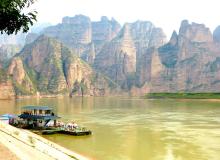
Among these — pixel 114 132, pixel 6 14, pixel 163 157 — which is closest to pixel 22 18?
pixel 6 14

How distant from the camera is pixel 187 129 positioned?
80.3m

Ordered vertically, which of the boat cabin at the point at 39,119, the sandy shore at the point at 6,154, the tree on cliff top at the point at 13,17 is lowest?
the boat cabin at the point at 39,119

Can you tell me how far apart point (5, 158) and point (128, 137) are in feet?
150

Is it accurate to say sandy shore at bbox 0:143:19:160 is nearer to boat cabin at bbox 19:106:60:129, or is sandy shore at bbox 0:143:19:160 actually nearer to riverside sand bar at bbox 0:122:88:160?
riverside sand bar at bbox 0:122:88:160

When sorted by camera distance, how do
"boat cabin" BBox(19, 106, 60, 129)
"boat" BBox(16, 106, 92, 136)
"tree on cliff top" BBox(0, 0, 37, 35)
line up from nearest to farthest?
1. "tree on cliff top" BBox(0, 0, 37, 35)
2. "boat" BBox(16, 106, 92, 136)
3. "boat cabin" BBox(19, 106, 60, 129)

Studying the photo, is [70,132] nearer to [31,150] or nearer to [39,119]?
[39,119]

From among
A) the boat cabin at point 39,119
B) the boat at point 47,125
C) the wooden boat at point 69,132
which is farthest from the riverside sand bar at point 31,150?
the boat cabin at point 39,119

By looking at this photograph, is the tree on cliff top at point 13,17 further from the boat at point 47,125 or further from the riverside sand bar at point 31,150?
the boat at point 47,125

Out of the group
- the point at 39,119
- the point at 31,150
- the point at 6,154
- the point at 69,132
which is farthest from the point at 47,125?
the point at 6,154

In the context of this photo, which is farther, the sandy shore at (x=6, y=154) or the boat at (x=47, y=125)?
the boat at (x=47, y=125)

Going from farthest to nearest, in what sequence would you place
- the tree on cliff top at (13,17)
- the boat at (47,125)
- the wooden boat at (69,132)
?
the boat at (47,125), the wooden boat at (69,132), the tree on cliff top at (13,17)

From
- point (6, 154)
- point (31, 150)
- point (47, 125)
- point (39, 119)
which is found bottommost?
point (47, 125)

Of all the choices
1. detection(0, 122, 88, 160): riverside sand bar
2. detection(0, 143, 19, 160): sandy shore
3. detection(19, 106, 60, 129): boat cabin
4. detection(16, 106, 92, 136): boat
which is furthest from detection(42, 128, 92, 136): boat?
detection(0, 143, 19, 160): sandy shore

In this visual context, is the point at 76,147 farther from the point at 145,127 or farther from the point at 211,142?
the point at 145,127
